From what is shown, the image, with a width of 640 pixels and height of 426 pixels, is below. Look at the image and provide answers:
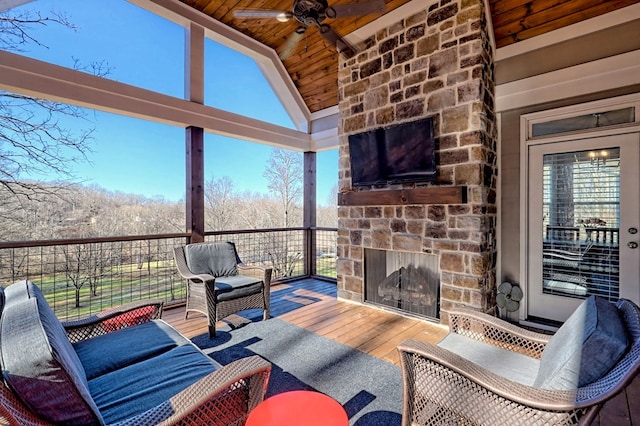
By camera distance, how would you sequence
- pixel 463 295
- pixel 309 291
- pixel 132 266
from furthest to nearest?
pixel 309 291 → pixel 132 266 → pixel 463 295

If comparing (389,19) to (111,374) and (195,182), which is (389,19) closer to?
(195,182)

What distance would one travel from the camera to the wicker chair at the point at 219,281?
3.12 m

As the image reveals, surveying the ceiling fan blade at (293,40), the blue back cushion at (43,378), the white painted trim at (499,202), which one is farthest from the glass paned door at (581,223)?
the blue back cushion at (43,378)

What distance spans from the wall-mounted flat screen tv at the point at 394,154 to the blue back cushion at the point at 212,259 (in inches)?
76.3

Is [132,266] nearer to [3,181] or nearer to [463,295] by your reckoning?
[3,181]

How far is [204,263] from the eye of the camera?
3.64 meters

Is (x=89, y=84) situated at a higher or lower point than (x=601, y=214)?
higher

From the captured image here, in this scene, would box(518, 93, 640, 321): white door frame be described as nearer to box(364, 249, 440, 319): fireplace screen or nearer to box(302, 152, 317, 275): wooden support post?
box(364, 249, 440, 319): fireplace screen

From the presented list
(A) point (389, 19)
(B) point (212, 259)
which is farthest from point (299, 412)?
A: (A) point (389, 19)

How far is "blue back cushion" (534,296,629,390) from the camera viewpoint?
115cm

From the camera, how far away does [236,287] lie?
131 inches

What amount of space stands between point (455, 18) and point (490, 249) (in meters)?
2.61

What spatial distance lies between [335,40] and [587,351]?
3072 mm

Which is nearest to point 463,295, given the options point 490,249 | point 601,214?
point 490,249
